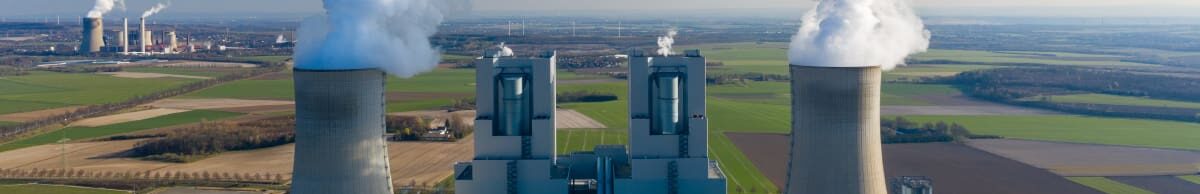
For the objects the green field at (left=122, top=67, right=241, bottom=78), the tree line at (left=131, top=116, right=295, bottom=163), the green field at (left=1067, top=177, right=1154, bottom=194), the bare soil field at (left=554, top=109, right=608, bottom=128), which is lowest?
the green field at (left=1067, top=177, right=1154, bottom=194)

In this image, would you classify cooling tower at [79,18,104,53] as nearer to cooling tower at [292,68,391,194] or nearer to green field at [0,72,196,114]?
green field at [0,72,196,114]

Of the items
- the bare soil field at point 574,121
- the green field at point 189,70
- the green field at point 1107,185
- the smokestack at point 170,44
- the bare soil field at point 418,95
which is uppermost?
the smokestack at point 170,44

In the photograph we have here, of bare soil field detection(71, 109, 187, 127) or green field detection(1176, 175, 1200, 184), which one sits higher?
bare soil field detection(71, 109, 187, 127)

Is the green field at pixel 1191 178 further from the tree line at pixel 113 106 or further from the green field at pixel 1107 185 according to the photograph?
the tree line at pixel 113 106

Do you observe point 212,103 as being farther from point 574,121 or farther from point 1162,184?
point 1162,184

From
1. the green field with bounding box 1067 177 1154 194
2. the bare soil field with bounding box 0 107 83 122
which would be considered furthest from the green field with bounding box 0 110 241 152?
the green field with bounding box 1067 177 1154 194

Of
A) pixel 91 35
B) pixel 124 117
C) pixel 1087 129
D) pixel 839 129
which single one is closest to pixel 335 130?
pixel 839 129

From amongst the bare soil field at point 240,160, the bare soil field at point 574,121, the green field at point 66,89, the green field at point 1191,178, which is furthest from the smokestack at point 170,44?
the green field at point 1191,178
